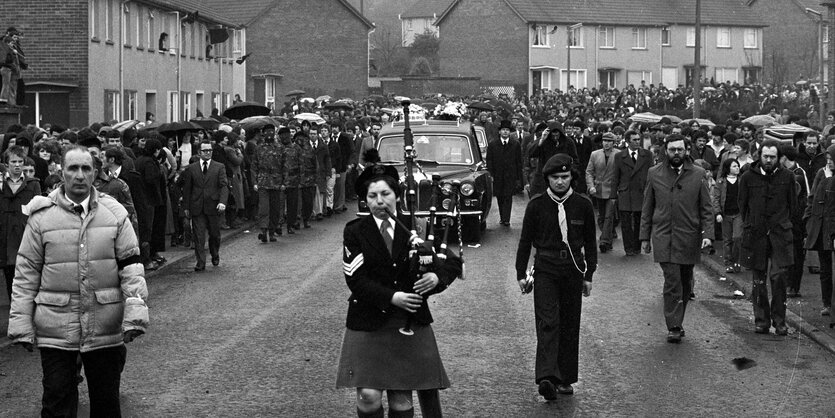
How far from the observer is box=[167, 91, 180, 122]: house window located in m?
47.2

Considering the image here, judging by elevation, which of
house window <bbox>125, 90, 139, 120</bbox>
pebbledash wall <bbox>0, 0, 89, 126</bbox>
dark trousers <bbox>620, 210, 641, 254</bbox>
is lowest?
dark trousers <bbox>620, 210, 641, 254</bbox>

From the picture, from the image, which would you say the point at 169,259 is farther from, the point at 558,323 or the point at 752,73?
the point at 752,73

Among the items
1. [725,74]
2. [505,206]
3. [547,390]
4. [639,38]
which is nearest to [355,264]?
[547,390]

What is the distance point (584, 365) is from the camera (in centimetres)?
1092

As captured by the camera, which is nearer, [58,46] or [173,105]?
[58,46]

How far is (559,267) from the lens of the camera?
9.72 metres

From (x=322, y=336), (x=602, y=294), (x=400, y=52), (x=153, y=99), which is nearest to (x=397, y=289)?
(x=322, y=336)

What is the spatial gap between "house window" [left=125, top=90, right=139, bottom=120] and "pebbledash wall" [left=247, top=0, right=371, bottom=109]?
31.5 meters

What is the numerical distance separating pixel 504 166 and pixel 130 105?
815 inches

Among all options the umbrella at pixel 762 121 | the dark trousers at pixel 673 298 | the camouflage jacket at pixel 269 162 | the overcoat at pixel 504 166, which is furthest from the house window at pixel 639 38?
the dark trousers at pixel 673 298

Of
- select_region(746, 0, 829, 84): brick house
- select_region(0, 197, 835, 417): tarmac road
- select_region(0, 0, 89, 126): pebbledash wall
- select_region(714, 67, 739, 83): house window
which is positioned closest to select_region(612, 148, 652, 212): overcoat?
select_region(0, 197, 835, 417): tarmac road

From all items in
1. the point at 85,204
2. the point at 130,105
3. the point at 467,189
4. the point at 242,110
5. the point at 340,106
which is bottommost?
the point at 467,189

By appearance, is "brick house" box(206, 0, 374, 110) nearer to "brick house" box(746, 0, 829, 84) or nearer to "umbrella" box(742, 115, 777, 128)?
"brick house" box(746, 0, 829, 84)

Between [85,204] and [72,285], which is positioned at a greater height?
[85,204]
